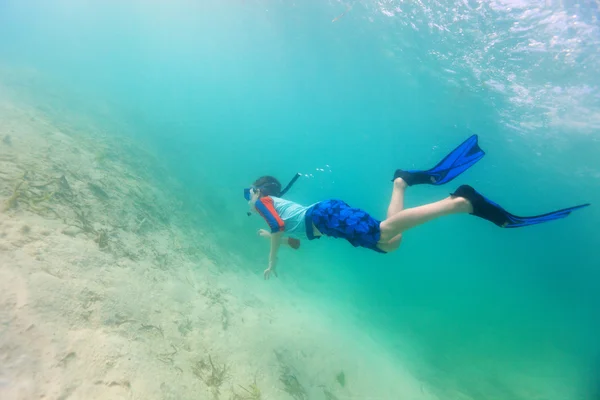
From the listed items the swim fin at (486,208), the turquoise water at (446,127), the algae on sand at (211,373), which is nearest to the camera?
the swim fin at (486,208)

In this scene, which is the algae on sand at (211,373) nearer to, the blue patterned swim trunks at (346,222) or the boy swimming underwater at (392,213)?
the boy swimming underwater at (392,213)

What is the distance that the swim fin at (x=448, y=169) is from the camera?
427cm

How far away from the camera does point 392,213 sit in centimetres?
417

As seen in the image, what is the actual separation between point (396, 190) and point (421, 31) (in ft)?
64.0

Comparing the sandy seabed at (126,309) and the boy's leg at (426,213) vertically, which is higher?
the boy's leg at (426,213)

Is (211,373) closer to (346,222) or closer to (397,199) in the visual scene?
(346,222)

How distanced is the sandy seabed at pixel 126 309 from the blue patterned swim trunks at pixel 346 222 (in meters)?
2.64

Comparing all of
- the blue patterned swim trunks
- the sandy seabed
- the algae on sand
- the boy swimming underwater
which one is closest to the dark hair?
the boy swimming underwater

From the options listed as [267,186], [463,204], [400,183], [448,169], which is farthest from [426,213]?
[267,186]

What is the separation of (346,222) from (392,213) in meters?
0.73

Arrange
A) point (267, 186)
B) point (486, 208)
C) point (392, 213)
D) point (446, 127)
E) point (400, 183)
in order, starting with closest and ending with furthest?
1. point (486, 208)
2. point (392, 213)
3. point (400, 183)
4. point (267, 186)
5. point (446, 127)

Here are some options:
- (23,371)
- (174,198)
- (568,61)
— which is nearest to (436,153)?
(568,61)

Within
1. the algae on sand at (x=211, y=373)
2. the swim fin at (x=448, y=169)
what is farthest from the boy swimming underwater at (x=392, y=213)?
the algae on sand at (x=211, y=373)

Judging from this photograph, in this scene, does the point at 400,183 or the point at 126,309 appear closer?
the point at 126,309
